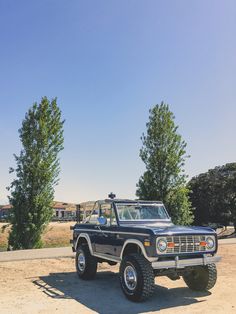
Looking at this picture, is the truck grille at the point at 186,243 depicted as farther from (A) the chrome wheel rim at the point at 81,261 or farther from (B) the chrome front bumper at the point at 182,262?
(A) the chrome wheel rim at the point at 81,261

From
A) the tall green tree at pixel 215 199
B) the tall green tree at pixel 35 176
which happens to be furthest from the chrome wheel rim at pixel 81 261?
the tall green tree at pixel 215 199

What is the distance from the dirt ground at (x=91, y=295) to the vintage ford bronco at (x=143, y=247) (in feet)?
1.17

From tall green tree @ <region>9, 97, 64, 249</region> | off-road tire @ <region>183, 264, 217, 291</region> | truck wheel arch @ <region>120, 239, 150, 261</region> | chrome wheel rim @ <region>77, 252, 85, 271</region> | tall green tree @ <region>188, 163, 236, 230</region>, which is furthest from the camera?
tall green tree @ <region>188, 163, 236, 230</region>

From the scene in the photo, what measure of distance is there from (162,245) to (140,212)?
2.07m

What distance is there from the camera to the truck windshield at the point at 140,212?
9031mm

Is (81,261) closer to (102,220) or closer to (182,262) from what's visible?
(102,220)

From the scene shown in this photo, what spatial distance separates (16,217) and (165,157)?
32.2ft

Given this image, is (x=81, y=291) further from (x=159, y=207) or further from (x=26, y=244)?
(x=26, y=244)

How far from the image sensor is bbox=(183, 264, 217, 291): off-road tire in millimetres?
8234

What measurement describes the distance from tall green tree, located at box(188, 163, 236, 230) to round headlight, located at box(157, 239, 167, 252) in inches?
1434

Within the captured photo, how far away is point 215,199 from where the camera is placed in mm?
43094

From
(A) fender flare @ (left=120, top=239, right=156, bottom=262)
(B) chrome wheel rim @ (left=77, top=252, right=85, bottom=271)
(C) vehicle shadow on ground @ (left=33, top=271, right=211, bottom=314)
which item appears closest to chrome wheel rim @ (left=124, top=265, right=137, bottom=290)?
(C) vehicle shadow on ground @ (left=33, top=271, right=211, bottom=314)

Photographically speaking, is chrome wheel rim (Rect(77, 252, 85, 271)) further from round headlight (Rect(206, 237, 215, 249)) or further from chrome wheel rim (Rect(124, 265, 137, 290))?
round headlight (Rect(206, 237, 215, 249))

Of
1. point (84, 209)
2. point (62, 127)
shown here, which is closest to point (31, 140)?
point (62, 127)
